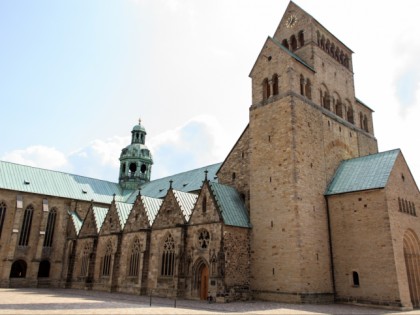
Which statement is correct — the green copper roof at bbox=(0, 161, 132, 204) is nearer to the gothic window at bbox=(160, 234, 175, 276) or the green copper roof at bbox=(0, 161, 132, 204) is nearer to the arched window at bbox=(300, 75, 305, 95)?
the gothic window at bbox=(160, 234, 175, 276)

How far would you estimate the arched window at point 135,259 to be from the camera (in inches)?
1346

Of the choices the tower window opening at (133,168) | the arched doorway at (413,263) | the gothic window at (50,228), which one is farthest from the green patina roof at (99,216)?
the arched doorway at (413,263)

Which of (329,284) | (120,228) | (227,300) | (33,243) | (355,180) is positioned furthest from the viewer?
(33,243)

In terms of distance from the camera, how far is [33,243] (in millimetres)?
44969

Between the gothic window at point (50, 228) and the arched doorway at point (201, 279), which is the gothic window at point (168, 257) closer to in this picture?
the arched doorway at point (201, 279)

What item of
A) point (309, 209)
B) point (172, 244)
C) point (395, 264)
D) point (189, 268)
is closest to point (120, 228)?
point (172, 244)

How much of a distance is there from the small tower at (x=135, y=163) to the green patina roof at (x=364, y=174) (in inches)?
1407

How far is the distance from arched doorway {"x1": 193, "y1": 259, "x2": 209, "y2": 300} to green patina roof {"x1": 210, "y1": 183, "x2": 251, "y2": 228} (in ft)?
13.7

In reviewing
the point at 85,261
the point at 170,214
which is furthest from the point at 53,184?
the point at 170,214

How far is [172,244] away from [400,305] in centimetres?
1779

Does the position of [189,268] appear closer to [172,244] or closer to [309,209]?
[172,244]

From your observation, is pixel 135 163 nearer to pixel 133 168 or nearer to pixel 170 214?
pixel 133 168

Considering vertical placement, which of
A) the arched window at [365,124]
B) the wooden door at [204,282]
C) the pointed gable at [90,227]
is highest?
the arched window at [365,124]

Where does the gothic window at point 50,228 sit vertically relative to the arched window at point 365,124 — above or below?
below
